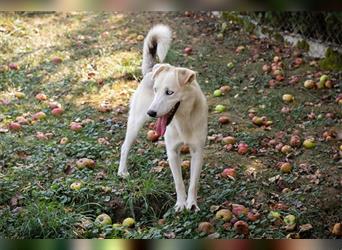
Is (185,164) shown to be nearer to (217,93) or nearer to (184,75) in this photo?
(184,75)

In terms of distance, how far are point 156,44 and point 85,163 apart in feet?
1.66

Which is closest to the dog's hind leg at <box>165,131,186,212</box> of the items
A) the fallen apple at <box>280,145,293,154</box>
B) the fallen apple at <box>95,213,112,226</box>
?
the fallen apple at <box>95,213,112,226</box>

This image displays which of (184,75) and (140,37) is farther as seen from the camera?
(140,37)

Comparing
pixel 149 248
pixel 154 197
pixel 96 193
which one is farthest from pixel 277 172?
pixel 149 248

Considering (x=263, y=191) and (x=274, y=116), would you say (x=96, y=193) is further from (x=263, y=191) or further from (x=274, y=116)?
(x=274, y=116)

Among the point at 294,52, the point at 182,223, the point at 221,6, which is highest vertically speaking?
the point at 221,6

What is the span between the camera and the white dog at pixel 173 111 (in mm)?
1671

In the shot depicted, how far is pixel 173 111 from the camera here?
1679mm

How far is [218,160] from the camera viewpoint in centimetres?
210

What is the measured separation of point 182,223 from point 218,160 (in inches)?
18.5

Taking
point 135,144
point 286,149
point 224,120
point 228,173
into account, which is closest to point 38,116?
point 135,144

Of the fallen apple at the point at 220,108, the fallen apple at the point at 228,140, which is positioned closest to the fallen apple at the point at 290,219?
the fallen apple at the point at 228,140

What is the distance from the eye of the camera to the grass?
1704 millimetres

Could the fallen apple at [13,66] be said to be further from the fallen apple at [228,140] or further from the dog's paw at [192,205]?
the dog's paw at [192,205]
